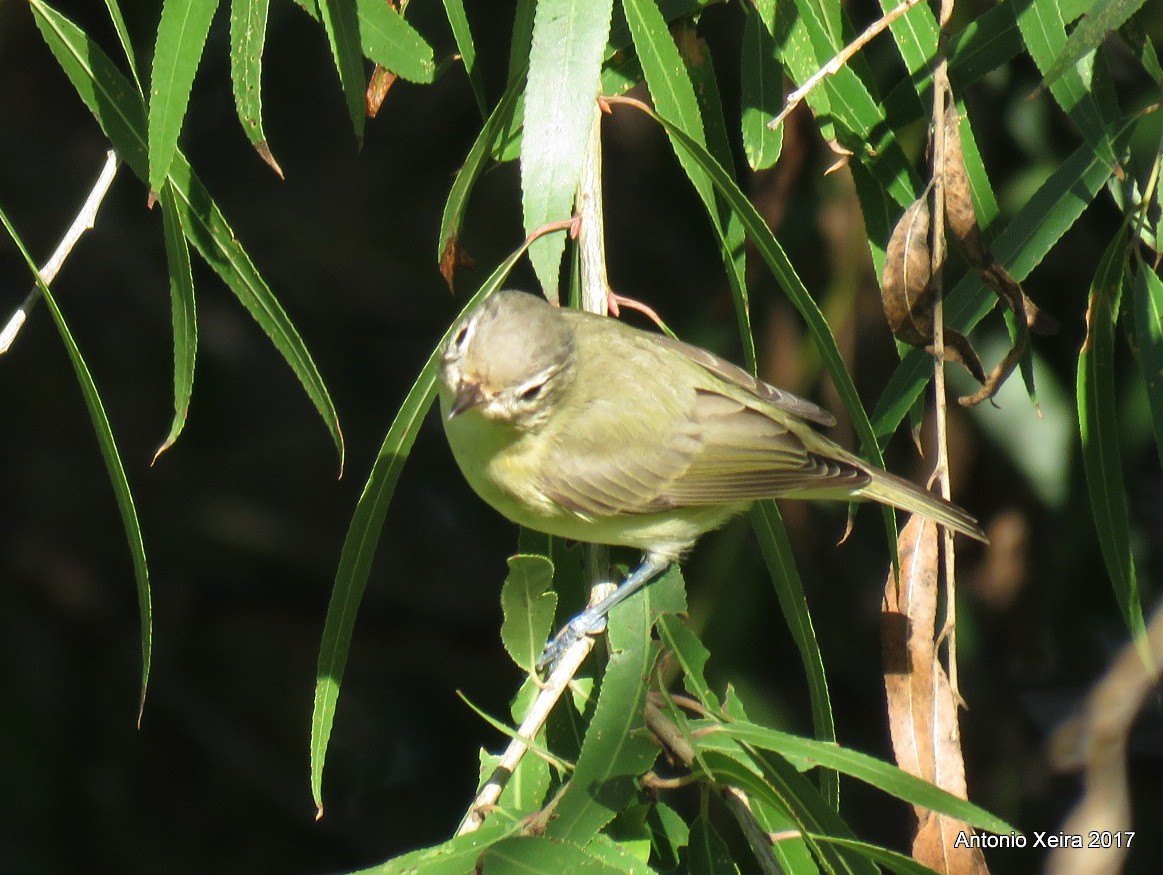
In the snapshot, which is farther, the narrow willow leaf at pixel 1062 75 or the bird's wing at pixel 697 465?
the bird's wing at pixel 697 465

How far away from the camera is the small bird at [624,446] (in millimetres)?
2928

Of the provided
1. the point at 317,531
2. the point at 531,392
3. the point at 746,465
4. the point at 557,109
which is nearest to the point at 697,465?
the point at 746,465

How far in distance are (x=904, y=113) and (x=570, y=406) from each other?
101cm

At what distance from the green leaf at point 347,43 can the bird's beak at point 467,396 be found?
547 mm

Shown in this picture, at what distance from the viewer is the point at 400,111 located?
18.0 ft

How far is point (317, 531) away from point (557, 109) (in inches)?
147

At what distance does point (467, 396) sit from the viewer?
9.11 ft

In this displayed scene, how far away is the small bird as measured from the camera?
293cm

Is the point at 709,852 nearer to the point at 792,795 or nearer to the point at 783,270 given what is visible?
the point at 792,795

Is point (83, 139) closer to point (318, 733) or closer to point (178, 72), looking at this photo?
point (178, 72)

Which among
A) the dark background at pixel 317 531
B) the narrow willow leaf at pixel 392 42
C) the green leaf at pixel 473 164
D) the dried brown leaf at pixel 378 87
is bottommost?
the dark background at pixel 317 531

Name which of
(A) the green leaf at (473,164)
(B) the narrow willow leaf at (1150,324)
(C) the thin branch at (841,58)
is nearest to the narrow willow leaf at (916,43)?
(C) the thin branch at (841,58)

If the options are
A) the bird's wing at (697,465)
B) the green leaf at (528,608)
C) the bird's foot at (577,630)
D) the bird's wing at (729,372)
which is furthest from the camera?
the bird's wing at (729,372)

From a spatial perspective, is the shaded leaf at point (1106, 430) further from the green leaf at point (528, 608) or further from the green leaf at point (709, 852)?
the green leaf at point (528, 608)
